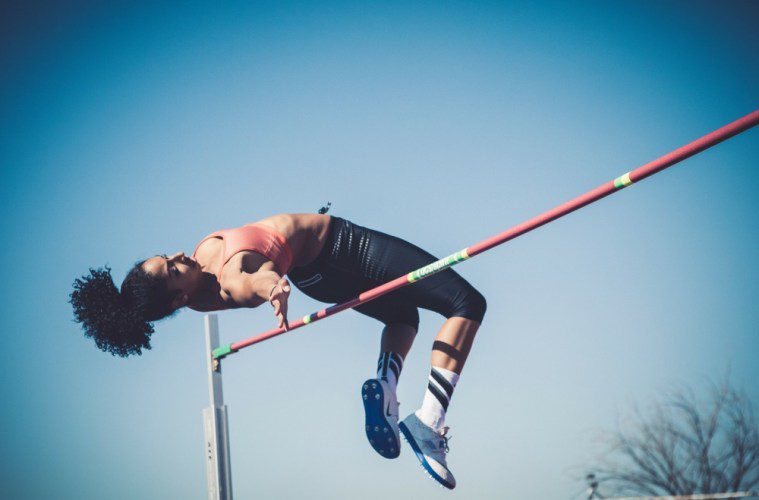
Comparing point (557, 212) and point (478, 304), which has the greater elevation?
point (557, 212)

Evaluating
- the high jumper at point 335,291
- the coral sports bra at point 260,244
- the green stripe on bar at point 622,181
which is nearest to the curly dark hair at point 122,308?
the high jumper at point 335,291

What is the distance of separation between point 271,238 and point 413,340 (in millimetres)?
929

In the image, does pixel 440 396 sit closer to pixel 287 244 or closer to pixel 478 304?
pixel 478 304

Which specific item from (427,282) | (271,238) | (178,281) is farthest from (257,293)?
(427,282)

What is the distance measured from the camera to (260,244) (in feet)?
9.71

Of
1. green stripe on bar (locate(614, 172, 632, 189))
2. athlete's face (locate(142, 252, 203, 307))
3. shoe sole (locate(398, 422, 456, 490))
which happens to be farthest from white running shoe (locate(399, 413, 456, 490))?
green stripe on bar (locate(614, 172, 632, 189))

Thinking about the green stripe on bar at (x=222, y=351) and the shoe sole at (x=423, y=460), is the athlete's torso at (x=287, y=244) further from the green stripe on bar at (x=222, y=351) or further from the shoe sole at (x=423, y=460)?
the shoe sole at (x=423, y=460)

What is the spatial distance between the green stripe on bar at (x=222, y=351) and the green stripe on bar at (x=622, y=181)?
2.25 metres

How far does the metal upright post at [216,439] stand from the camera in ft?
12.3

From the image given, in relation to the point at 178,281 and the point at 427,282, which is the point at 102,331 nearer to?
the point at 178,281

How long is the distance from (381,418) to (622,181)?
1.43 meters

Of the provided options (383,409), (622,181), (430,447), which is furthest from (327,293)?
(622,181)

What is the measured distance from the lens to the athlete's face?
3131 mm

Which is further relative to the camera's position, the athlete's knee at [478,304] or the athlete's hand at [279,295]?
the athlete's knee at [478,304]
